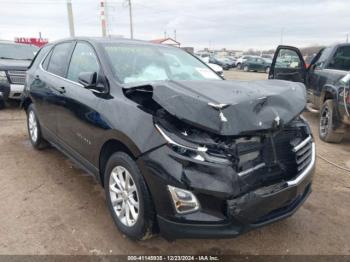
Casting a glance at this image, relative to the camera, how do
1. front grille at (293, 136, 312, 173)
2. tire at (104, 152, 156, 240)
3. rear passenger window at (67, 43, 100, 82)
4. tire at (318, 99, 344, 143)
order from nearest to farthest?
tire at (104, 152, 156, 240), front grille at (293, 136, 312, 173), rear passenger window at (67, 43, 100, 82), tire at (318, 99, 344, 143)

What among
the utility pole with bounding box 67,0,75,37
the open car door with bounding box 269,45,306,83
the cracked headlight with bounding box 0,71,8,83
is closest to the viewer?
the open car door with bounding box 269,45,306,83

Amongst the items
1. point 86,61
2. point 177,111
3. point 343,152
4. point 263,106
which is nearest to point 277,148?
point 263,106

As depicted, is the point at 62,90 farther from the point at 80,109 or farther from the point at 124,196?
the point at 124,196

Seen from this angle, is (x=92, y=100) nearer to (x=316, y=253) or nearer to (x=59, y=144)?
(x=59, y=144)

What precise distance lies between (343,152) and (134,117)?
4395 millimetres

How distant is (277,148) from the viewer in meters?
2.62

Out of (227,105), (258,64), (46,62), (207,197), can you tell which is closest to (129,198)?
(207,197)

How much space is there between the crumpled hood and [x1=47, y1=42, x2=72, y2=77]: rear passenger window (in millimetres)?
1974

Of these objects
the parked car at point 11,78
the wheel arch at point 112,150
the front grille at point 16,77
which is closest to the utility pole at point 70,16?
the parked car at point 11,78

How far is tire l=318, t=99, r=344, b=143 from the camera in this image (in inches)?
236

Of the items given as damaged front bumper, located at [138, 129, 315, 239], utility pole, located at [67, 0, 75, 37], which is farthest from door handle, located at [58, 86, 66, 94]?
utility pole, located at [67, 0, 75, 37]

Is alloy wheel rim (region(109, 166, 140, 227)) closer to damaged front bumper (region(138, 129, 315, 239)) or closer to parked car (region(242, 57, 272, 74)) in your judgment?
damaged front bumper (region(138, 129, 315, 239))

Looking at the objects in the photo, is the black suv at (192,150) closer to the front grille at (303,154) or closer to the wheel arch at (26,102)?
the front grille at (303,154)

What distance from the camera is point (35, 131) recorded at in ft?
17.1
